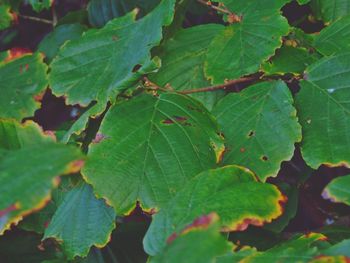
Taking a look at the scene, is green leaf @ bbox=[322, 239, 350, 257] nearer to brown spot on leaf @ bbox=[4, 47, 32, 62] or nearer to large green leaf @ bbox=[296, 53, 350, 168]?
large green leaf @ bbox=[296, 53, 350, 168]

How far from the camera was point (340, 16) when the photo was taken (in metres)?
1.17

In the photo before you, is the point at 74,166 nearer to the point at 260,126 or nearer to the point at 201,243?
the point at 201,243

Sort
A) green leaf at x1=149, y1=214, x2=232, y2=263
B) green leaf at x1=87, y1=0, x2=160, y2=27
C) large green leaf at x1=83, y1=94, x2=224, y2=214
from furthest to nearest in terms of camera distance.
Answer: green leaf at x1=87, y1=0, x2=160, y2=27
large green leaf at x1=83, y1=94, x2=224, y2=214
green leaf at x1=149, y1=214, x2=232, y2=263

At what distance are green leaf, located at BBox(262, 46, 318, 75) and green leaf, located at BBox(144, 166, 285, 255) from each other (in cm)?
31

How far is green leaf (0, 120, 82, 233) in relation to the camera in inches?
17.4

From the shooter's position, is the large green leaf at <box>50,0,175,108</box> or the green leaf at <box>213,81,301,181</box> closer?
the green leaf at <box>213,81,301,181</box>

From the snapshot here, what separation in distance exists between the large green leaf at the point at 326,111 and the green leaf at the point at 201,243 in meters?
0.52

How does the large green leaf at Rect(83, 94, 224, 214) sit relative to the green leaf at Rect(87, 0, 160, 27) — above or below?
below

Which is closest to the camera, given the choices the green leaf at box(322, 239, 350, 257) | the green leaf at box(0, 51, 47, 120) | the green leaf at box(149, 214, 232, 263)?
the green leaf at box(149, 214, 232, 263)

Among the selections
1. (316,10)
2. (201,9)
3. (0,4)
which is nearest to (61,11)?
(0,4)

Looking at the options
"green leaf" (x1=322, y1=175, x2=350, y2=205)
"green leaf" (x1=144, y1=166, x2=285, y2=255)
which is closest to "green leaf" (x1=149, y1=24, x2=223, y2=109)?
"green leaf" (x1=144, y1=166, x2=285, y2=255)

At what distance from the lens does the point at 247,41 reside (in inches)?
42.9

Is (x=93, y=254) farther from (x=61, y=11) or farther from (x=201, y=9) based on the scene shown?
(x=61, y=11)

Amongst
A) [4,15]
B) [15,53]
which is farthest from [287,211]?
[4,15]
